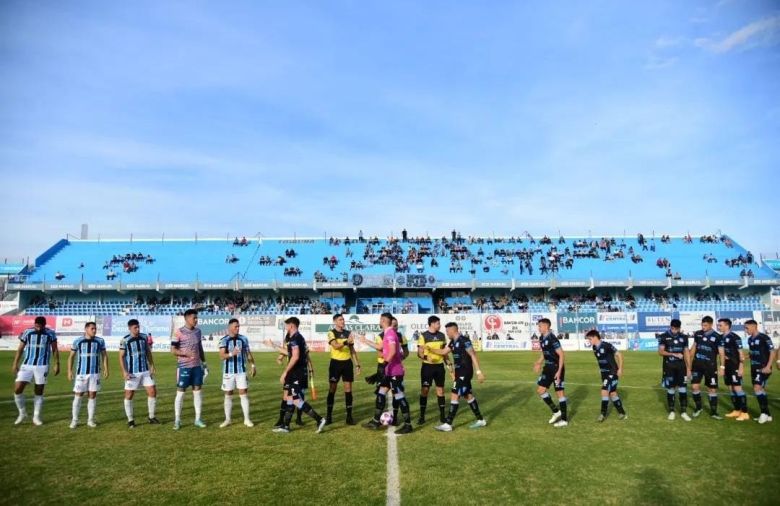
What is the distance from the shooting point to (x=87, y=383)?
11555mm

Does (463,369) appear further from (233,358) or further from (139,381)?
(139,381)

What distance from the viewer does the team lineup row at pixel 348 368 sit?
36.7 feet

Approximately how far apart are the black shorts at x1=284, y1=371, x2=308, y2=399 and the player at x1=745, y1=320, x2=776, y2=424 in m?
10.4

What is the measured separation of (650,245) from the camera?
62.8 metres

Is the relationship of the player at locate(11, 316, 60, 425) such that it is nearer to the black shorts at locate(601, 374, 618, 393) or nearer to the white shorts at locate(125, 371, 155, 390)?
the white shorts at locate(125, 371, 155, 390)

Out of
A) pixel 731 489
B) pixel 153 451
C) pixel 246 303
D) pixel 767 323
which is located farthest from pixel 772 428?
pixel 246 303

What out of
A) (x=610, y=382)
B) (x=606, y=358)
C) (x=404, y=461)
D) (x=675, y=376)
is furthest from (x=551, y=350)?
(x=404, y=461)

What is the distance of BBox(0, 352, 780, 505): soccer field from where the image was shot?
22.7 feet

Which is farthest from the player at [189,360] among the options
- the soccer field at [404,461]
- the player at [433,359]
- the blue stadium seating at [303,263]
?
the blue stadium seating at [303,263]

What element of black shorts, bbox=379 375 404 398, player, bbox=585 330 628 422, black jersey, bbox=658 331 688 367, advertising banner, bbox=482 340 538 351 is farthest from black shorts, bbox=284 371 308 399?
advertising banner, bbox=482 340 538 351

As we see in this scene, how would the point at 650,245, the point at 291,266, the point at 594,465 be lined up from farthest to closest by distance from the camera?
1. the point at 650,245
2. the point at 291,266
3. the point at 594,465

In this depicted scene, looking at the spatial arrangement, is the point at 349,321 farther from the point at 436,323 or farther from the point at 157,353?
the point at 436,323

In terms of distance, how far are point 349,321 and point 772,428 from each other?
3092cm

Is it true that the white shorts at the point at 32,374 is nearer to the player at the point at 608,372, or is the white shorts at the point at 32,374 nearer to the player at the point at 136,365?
the player at the point at 136,365
